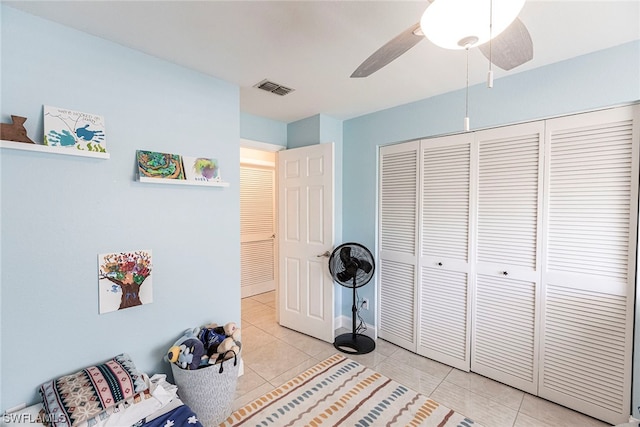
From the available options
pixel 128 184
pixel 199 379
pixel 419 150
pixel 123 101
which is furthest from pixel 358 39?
pixel 199 379

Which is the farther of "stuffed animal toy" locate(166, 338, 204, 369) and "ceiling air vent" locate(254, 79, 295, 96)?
"ceiling air vent" locate(254, 79, 295, 96)

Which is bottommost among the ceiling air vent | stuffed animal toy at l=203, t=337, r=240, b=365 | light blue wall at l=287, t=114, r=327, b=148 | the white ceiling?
stuffed animal toy at l=203, t=337, r=240, b=365

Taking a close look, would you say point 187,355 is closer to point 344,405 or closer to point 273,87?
point 344,405

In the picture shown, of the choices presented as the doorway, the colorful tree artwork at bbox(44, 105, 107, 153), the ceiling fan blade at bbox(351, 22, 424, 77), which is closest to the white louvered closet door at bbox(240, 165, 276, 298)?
the doorway

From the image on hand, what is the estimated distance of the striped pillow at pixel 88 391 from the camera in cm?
125

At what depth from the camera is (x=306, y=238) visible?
115 inches

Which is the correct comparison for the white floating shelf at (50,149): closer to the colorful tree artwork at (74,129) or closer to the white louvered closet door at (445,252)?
the colorful tree artwork at (74,129)

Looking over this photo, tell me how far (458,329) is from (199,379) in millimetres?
1988

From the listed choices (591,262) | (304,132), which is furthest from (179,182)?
(591,262)

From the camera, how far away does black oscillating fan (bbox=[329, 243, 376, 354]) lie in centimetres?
266

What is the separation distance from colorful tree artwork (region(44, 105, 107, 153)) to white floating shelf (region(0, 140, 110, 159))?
3 cm

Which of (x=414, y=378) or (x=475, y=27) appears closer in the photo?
(x=475, y=27)

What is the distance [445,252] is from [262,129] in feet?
7.12

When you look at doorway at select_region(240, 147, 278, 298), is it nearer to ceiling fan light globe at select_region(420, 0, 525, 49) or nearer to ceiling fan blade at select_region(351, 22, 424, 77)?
ceiling fan blade at select_region(351, 22, 424, 77)
